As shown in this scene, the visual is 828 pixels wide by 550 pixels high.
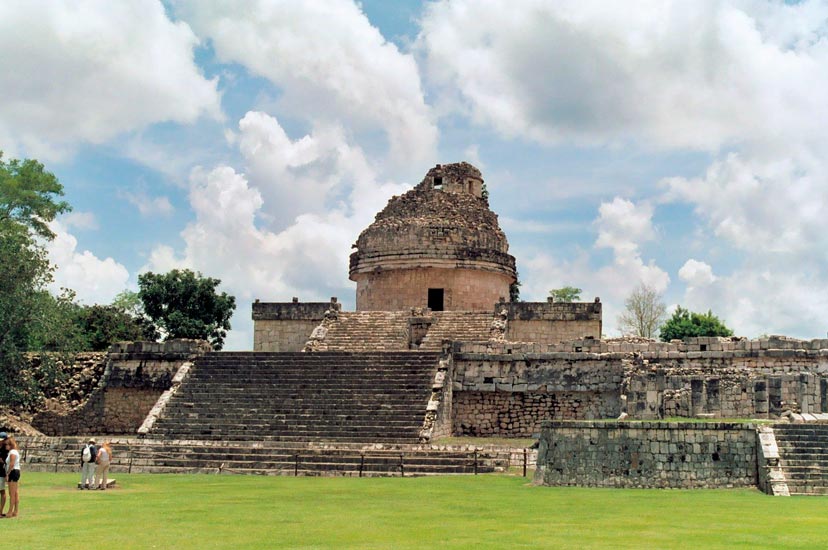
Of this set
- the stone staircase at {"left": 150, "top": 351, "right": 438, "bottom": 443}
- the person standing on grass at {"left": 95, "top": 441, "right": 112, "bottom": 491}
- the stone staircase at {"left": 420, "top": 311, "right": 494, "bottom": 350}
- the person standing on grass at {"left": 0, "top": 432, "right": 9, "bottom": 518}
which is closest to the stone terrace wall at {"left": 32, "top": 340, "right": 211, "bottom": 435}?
the stone staircase at {"left": 150, "top": 351, "right": 438, "bottom": 443}

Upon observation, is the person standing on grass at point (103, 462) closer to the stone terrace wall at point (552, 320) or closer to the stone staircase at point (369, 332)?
the stone staircase at point (369, 332)

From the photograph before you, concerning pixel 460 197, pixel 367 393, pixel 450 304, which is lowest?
pixel 367 393

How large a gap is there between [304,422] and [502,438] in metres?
4.79

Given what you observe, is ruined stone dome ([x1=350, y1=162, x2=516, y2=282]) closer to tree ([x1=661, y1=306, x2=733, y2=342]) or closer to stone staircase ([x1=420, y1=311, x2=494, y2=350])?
stone staircase ([x1=420, y1=311, x2=494, y2=350])

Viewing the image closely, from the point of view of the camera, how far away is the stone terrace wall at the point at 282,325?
98.5 ft

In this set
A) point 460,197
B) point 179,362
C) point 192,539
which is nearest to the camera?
point 192,539

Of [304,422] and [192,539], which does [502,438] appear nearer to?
[304,422]

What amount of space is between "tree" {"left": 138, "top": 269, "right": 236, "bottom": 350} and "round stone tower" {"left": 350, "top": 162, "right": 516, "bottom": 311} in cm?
998

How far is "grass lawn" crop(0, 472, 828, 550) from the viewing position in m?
9.25


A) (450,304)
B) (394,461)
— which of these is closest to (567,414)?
(394,461)

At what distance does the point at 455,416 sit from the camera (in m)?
23.1

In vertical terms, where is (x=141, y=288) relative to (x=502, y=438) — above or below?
above

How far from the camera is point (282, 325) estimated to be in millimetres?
30344

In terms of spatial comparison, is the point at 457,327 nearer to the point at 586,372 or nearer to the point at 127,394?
the point at 586,372
